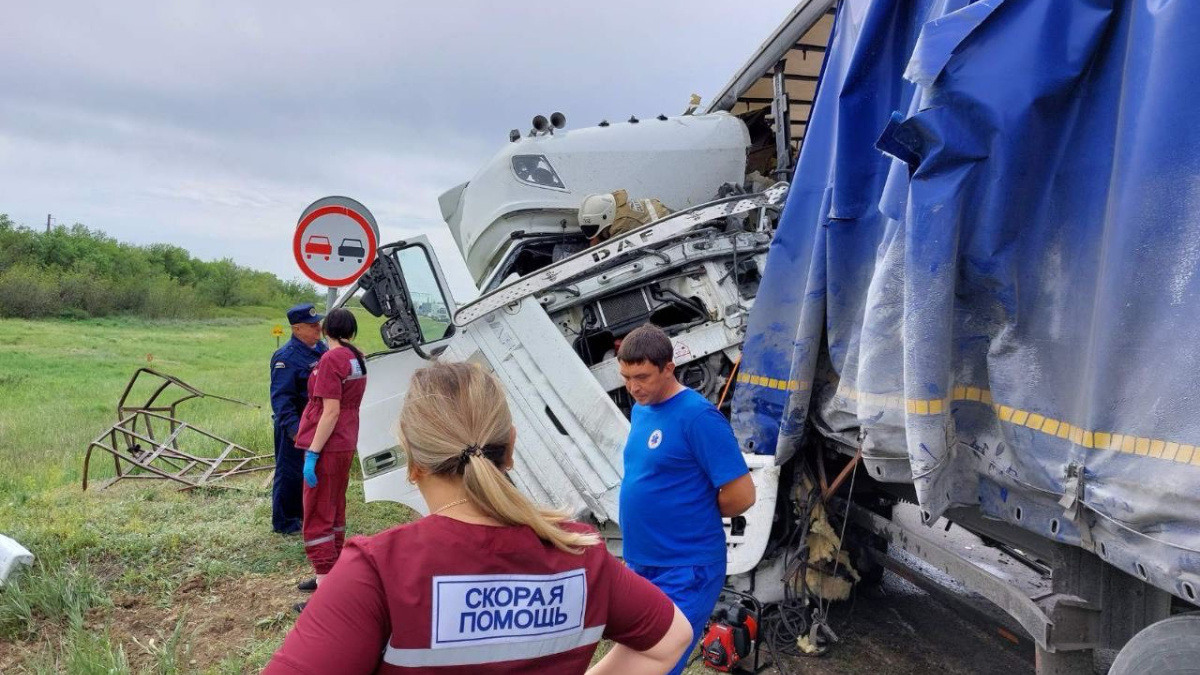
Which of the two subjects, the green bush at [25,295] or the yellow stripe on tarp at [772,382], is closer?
the yellow stripe on tarp at [772,382]

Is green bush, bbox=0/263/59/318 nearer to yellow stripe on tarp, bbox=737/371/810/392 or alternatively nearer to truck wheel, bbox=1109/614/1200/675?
yellow stripe on tarp, bbox=737/371/810/392

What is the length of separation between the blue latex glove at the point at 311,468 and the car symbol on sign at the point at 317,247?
1264 mm

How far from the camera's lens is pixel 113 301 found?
38.8m

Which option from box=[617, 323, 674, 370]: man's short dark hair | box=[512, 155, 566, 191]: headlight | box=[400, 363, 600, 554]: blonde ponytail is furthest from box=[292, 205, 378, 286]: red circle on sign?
box=[400, 363, 600, 554]: blonde ponytail

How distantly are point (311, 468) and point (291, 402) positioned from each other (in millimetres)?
1326

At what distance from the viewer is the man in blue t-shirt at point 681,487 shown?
8.78 ft

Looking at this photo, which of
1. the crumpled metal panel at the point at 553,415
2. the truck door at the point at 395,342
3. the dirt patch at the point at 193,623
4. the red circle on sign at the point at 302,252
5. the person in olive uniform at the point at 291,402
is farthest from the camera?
the person in olive uniform at the point at 291,402

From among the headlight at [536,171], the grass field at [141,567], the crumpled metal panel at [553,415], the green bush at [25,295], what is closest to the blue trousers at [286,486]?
the grass field at [141,567]

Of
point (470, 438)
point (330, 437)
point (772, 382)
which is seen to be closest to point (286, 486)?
point (330, 437)

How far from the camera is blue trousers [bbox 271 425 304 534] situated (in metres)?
5.35

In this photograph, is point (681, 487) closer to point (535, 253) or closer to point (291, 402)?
point (535, 253)

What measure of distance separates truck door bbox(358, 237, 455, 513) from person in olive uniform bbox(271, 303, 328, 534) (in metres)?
0.73

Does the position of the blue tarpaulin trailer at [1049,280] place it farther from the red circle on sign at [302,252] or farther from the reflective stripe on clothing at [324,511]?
the red circle on sign at [302,252]

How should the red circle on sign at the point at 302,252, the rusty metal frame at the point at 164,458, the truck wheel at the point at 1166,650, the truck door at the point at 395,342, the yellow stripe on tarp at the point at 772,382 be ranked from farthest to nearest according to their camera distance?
the rusty metal frame at the point at 164,458 < the red circle on sign at the point at 302,252 < the truck door at the point at 395,342 < the yellow stripe on tarp at the point at 772,382 < the truck wheel at the point at 1166,650
